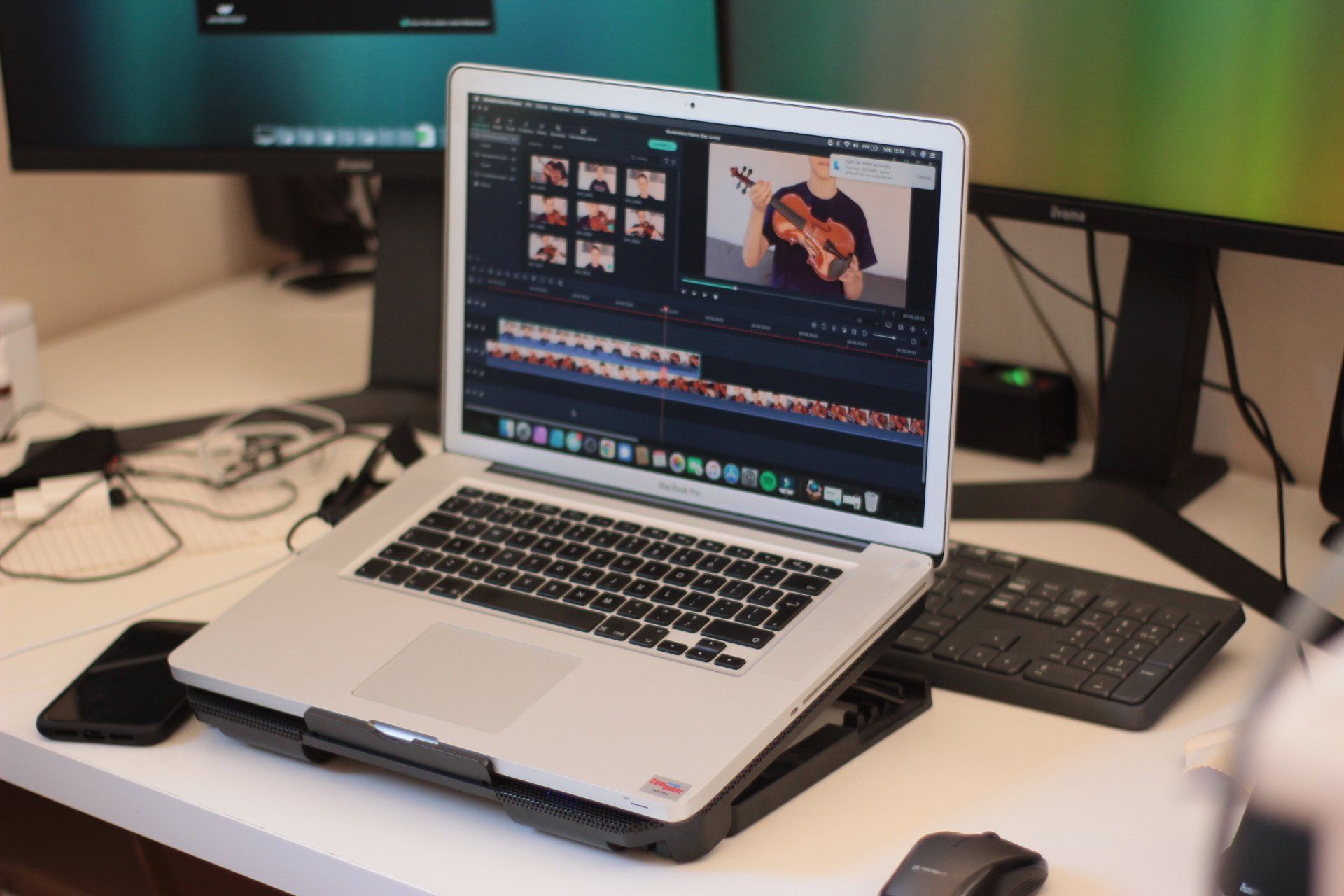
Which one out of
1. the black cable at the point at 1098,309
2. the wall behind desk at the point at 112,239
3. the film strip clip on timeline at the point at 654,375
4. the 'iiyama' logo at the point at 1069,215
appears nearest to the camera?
the film strip clip on timeline at the point at 654,375

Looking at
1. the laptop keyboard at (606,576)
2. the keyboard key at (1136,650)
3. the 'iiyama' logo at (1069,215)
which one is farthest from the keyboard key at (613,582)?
the 'iiyama' logo at (1069,215)

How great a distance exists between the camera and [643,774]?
70cm

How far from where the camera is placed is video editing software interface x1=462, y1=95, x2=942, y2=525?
848mm

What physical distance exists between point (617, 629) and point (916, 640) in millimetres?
201

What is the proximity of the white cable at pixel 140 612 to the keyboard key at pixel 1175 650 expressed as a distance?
62 cm

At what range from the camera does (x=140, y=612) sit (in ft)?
3.20

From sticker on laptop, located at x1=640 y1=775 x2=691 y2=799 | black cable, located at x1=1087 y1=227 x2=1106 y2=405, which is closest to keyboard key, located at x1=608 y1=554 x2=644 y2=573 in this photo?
sticker on laptop, located at x1=640 y1=775 x2=691 y2=799

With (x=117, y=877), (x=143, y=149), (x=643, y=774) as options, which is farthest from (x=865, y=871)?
(x=143, y=149)

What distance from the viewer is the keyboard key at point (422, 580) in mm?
890

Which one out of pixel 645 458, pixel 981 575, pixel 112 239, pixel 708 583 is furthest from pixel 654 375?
pixel 112 239

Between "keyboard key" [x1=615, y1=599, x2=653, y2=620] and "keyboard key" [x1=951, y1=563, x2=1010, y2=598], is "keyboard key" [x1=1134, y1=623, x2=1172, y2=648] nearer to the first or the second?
"keyboard key" [x1=951, y1=563, x2=1010, y2=598]

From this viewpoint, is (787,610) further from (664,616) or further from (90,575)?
(90,575)

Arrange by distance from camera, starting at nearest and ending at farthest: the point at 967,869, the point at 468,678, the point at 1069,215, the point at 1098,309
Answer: the point at 967,869 < the point at 468,678 < the point at 1069,215 < the point at 1098,309

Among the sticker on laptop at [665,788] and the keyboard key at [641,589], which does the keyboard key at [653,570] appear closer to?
the keyboard key at [641,589]
